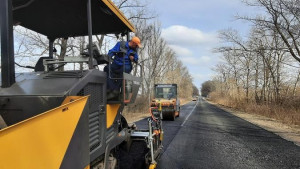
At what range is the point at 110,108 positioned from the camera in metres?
3.75

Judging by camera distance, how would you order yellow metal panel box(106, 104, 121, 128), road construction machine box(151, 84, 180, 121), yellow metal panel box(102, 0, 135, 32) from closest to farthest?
yellow metal panel box(102, 0, 135, 32)
yellow metal panel box(106, 104, 121, 128)
road construction machine box(151, 84, 180, 121)

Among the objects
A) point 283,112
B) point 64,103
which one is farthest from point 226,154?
point 283,112

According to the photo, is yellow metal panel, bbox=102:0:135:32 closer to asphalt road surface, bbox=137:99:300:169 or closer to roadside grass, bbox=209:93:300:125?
asphalt road surface, bbox=137:99:300:169

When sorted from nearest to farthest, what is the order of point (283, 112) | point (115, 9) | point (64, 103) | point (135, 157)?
1. point (64, 103)
2. point (115, 9)
3. point (135, 157)
4. point (283, 112)

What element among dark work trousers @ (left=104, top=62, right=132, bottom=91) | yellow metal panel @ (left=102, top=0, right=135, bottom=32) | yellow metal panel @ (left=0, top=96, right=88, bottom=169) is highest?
yellow metal panel @ (left=102, top=0, right=135, bottom=32)

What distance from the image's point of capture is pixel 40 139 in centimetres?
207

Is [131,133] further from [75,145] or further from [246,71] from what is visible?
[246,71]

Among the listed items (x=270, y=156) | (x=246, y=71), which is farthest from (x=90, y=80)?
(x=246, y=71)

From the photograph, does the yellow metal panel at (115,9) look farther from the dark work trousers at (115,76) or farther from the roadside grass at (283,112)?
the roadside grass at (283,112)

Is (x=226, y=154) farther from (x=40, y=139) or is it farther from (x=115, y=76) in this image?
(x=40, y=139)

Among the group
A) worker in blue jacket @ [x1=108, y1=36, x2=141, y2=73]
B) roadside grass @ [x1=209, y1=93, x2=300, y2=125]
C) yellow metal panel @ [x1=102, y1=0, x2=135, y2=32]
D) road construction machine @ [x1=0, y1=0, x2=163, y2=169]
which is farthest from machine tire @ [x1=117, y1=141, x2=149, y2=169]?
roadside grass @ [x1=209, y1=93, x2=300, y2=125]

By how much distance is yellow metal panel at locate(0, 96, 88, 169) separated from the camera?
1802mm

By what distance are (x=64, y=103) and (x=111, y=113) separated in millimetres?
1204

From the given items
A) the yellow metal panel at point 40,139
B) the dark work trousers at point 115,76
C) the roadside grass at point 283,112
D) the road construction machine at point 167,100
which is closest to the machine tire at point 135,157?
the dark work trousers at point 115,76
